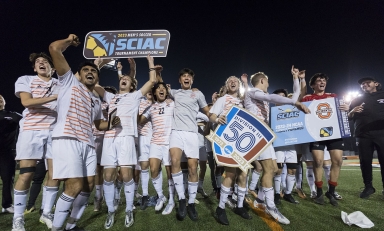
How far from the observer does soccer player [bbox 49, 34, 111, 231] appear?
105 inches

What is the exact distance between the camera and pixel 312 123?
4934mm

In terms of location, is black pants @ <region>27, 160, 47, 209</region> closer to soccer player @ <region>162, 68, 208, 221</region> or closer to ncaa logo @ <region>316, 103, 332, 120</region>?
soccer player @ <region>162, 68, 208, 221</region>

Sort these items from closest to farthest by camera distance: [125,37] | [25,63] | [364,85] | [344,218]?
[344,218], [125,37], [364,85], [25,63]

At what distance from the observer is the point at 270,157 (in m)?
3.92

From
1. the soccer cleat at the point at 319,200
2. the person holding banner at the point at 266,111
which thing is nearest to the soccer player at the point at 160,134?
the person holding banner at the point at 266,111

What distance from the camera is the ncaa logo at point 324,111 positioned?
16.2 ft

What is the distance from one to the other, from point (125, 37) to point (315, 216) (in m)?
4.94

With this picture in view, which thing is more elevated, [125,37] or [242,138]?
[125,37]

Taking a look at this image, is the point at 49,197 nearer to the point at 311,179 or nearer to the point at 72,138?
the point at 72,138

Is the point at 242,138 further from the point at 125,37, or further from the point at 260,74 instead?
the point at 125,37

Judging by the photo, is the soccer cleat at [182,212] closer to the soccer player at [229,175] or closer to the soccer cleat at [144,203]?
the soccer player at [229,175]

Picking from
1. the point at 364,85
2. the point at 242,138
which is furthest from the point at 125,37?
the point at 364,85

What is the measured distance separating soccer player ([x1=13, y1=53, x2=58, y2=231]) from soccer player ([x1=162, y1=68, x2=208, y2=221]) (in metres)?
1.87

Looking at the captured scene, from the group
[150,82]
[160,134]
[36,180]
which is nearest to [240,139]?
[160,134]
